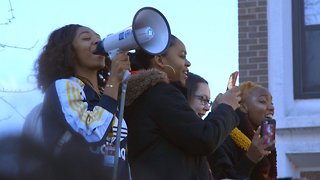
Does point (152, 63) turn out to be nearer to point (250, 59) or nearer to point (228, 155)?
→ point (228, 155)

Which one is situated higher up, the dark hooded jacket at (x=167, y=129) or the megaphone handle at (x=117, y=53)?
the megaphone handle at (x=117, y=53)

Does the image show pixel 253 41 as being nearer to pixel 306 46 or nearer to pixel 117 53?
pixel 306 46

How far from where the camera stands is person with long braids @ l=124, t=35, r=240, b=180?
13.5 feet

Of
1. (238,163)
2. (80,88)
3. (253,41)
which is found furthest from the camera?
(253,41)

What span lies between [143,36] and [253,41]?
18.7 feet

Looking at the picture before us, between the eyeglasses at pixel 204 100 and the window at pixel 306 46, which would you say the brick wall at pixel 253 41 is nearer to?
the window at pixel 306 46

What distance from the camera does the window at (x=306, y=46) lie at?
Answer: 9.66 metres

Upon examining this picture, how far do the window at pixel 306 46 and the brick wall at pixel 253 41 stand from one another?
352 millimetres

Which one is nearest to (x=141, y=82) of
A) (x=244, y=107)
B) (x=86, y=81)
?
(x=86, y=81)

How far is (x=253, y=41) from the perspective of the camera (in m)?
9.70

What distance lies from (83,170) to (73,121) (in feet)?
5.42

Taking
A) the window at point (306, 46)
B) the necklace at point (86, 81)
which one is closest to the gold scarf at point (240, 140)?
the necklace at point (86, 81)

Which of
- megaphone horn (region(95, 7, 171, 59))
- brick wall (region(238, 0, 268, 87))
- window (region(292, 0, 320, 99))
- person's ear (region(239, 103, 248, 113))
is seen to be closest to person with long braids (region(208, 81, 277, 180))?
person's ear (region(239, 103, 248, 113))

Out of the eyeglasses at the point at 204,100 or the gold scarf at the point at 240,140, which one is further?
the eyeglasses at the point at 204,100
